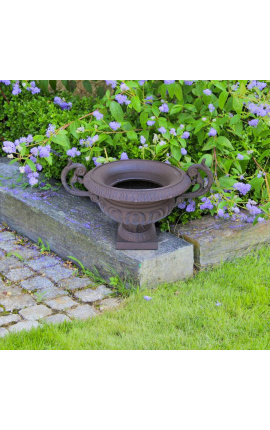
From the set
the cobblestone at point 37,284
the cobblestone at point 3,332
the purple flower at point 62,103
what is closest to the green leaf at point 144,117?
the purple flower at point 62,103

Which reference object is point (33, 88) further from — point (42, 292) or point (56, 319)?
point (56, 319)

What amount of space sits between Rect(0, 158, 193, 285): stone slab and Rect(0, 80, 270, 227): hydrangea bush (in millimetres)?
292

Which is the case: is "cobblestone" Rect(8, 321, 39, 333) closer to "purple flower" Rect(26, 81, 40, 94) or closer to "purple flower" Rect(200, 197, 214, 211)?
"purple flower" Rect(200, 197, 214, 211)

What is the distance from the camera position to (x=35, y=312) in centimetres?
314

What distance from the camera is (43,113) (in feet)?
14.9

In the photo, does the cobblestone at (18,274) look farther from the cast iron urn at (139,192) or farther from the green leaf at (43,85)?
the green leaf at (43,85)

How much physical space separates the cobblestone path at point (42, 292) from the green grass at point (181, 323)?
140 millimetres

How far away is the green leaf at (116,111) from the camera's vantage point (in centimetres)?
379

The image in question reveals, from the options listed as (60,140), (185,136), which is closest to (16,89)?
(60,140)

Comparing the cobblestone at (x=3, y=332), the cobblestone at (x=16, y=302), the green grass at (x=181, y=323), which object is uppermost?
the green grass at (x=181, y=323)

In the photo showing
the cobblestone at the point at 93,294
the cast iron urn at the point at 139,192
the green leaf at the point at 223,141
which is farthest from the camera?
the green leaf at the point at 223,141

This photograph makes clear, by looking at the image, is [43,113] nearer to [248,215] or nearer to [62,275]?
[62,275]
